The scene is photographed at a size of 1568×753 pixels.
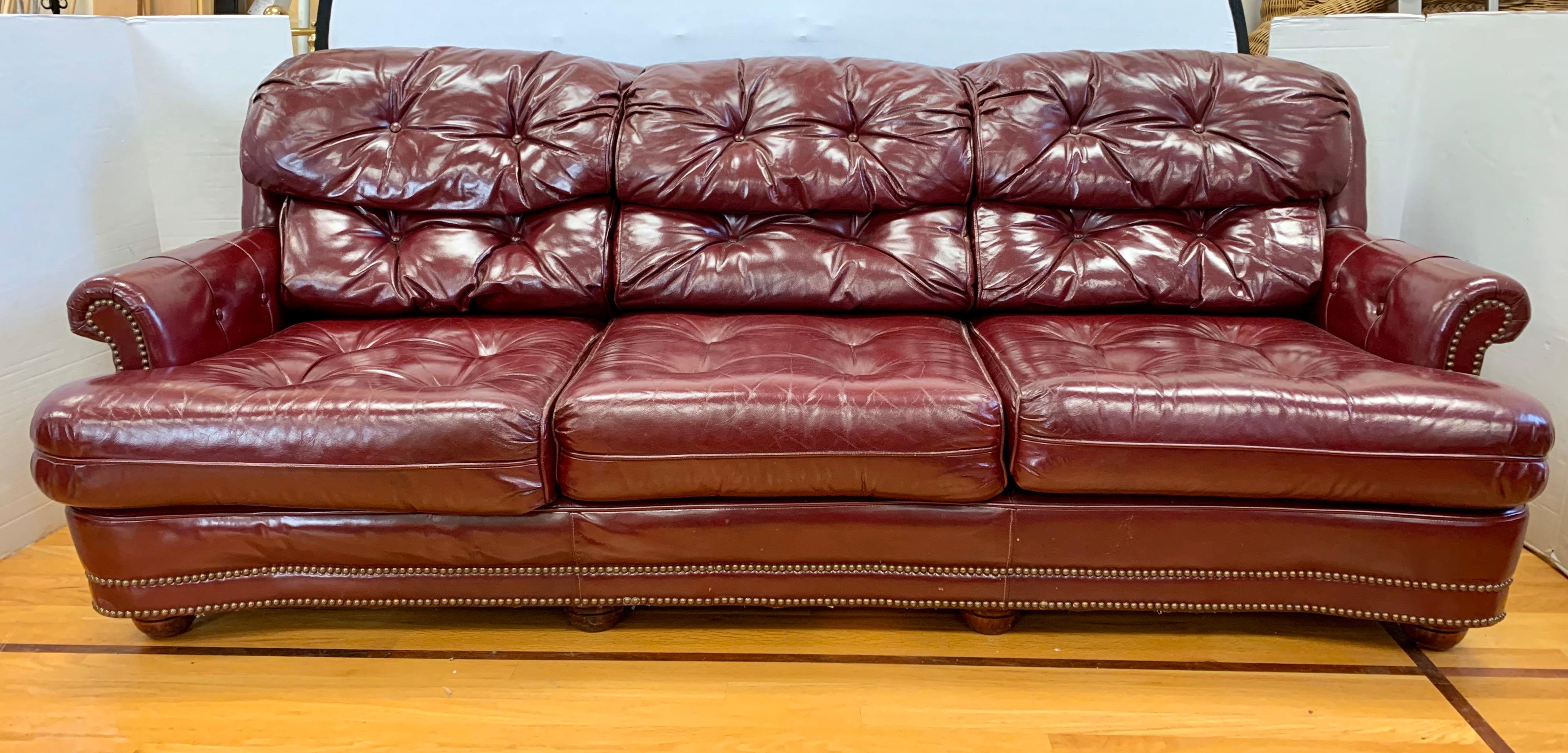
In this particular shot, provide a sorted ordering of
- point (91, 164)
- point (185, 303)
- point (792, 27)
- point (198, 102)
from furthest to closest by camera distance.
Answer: point (792, 27) < point (198, 102) < point (91, 164) < point (185, 303)

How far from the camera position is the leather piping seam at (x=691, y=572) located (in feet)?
5.36

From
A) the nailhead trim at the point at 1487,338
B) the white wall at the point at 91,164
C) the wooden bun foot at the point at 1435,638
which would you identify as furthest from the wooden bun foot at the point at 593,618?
the nailhead trim at the point at 1487,338

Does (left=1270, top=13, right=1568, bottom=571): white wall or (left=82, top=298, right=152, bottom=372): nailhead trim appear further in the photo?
(left=1270, top=13, right=1568, bottom=571): white wall

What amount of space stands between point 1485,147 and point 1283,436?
3.89 ft

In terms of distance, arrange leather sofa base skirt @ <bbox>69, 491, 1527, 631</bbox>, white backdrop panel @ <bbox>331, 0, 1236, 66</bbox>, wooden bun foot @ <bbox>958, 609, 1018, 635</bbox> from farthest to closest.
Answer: white backdrop panel @ <bbox>331, 0, 1236, 66</bbox>, wooden bun foot @ <bbox>958, 609, 1018, 635</bbox>, leather sofa base skirt @ <bbox>69, 491, 1527, 631</bbox>

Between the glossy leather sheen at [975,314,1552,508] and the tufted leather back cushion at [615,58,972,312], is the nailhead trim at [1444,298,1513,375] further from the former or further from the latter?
the tufted leather back cushion at [615,58,972,312]

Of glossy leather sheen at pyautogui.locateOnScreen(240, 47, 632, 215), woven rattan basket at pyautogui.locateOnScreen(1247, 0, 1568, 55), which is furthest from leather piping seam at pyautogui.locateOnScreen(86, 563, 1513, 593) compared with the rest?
woven rattan basket at pyautogui.locateOnScreen(1247, 0, 1568, 55)

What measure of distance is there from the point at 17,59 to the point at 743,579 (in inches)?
72.0

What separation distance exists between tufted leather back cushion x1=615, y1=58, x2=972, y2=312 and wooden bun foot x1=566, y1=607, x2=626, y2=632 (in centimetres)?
69

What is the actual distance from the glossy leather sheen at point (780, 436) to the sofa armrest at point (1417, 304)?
0.79 m

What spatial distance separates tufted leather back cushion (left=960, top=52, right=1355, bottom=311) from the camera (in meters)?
2.05

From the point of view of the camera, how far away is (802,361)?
5.62 ft

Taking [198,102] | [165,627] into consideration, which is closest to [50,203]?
[198,102]

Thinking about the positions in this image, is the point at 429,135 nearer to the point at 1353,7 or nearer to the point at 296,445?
the point at 296,445
